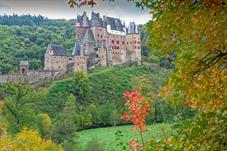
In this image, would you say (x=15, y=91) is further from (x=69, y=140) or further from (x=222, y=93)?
(x=222, y=93)

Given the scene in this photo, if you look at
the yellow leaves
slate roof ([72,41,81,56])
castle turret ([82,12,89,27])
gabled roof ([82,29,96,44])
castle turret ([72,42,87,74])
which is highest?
castle turret ([82,12,89,27])

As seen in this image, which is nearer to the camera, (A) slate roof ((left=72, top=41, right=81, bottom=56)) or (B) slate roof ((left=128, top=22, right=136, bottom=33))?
(A) slate roof ((left=72, top=41, right=81, bottom=56))

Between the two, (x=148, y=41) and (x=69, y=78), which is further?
(x=69, y=78)

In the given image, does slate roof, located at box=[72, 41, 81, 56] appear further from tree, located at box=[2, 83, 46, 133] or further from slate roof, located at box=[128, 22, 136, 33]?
tree, located at box=[2, 83, 46, 133]

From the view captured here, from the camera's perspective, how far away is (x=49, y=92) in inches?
2312

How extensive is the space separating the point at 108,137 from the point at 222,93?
126ft

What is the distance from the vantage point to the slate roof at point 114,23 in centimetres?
7458

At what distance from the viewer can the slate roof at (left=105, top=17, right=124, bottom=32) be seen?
74.6 metres

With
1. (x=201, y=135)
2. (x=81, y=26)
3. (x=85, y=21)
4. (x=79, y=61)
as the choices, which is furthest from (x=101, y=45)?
(x=201, y=135)

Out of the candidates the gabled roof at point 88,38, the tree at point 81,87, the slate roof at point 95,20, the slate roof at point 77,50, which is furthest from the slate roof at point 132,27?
the tree at point 81,87

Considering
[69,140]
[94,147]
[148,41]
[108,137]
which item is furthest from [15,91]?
[148,41]

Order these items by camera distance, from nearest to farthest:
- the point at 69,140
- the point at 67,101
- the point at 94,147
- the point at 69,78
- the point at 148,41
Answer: the point at 148,41 → the point at 94,147 → the point at 69,140 → the point at 67,101 → the point at 69,78

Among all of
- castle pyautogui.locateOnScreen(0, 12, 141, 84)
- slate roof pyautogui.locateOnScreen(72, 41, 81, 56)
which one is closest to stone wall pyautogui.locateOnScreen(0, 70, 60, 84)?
castle pyautogui.locateOnScreen(0, 12, 141, 84)

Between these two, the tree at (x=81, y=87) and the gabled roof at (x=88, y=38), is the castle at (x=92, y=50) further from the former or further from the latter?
the tree at (x=81, y=87)
